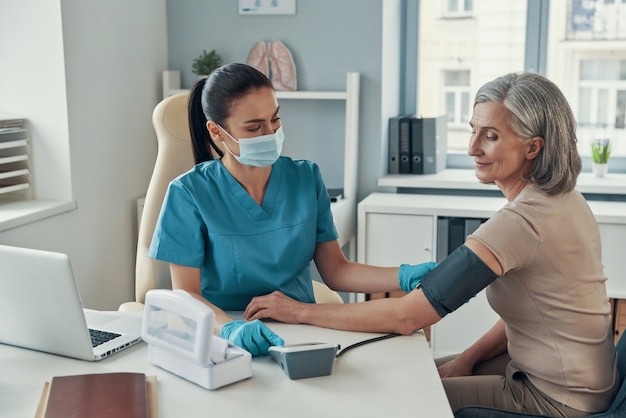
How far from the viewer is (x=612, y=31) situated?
3.40 meters

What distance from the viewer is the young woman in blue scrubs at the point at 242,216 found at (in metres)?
1.81

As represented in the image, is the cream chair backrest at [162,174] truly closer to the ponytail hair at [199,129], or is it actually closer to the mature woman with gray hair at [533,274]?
the ponytail hair at [199,129]

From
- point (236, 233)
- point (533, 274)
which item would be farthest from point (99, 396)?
point (533, 274)

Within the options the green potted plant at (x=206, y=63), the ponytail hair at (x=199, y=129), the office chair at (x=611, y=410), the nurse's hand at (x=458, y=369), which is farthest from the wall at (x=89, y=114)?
the office chair at (x=611, y=410)

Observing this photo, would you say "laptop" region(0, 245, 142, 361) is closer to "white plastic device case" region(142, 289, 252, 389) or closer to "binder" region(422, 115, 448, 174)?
"white plastic device case" region(142, 289, 252, 389)

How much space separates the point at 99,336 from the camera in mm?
1627

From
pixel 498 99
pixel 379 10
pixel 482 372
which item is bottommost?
pixel 482 372

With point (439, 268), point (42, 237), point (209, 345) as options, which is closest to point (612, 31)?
point (439, 268)

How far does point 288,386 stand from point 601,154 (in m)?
2.34

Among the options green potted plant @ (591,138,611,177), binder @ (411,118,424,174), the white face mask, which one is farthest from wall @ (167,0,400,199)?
the white face mask

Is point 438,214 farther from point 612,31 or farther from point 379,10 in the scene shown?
point 612,31

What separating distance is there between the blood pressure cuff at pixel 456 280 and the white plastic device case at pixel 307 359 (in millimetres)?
271

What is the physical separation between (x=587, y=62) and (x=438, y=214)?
1.06 metres

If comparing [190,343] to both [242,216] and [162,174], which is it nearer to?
[242,216]
